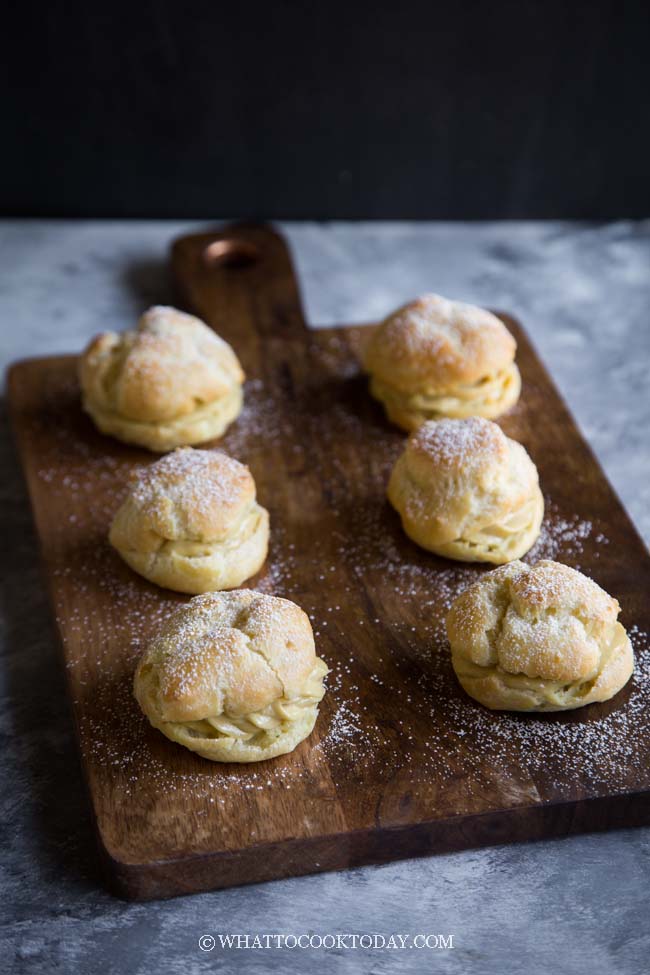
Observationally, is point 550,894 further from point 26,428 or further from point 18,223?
point 18,223

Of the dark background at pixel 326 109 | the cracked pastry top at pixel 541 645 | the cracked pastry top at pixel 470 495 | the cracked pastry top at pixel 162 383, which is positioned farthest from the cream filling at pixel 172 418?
the dark background at pixel 326 109

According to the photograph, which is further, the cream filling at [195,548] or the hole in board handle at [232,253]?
the hole in board handle at [232,253]

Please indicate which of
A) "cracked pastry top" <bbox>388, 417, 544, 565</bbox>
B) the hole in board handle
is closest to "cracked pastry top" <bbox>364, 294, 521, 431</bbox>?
"cracked pastry top" <bbox>388, 417, 544, 565</bbox>

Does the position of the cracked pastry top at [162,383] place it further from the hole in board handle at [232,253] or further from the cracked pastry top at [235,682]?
the cracked pastry top at [235,682]

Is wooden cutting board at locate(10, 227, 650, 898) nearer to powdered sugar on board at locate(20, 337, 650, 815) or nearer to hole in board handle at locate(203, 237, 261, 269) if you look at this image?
powdered sugar on board at locate(20, 337, 650, 815)

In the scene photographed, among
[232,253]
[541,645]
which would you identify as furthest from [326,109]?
[541,645]

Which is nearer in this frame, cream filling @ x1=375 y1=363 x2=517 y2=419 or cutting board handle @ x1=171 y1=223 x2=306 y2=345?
cream filling @ x1=375 y1=363 x2=517 y2=419
